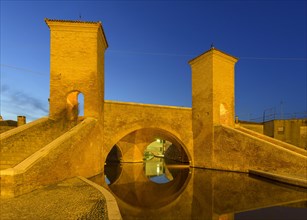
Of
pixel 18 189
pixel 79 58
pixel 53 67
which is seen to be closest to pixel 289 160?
pixel 18 189

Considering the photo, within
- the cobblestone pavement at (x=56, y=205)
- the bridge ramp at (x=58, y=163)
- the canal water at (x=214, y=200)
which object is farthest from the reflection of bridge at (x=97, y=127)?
the canal water at (x=214, y=200)

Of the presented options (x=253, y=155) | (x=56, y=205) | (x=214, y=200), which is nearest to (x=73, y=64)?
(x=56, y=205)

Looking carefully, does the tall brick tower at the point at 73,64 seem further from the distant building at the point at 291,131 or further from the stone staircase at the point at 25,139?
the distant building at the point at 291,131

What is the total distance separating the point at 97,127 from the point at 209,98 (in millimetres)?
8535

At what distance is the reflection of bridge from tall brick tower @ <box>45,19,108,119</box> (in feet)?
0.16

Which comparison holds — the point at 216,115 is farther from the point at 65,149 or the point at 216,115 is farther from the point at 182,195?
the point at 65,149

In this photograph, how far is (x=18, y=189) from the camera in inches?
227

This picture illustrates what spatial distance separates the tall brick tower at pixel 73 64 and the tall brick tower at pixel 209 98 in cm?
784

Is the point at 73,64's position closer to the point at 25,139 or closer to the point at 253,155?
the point at 25,139

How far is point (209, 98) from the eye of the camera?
1608 cm

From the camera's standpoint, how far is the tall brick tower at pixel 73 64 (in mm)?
12762

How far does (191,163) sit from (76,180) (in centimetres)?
1070

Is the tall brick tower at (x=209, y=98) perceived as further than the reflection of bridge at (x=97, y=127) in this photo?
Yes

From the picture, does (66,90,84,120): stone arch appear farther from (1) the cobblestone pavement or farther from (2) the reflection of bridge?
(1) the cobblestone pavement
